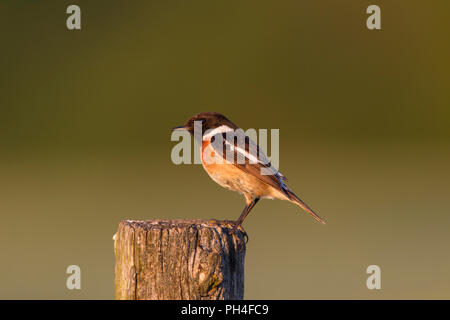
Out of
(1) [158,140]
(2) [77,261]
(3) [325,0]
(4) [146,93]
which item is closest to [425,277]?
(2) [77,261]

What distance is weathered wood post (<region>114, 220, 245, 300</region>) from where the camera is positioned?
372cm

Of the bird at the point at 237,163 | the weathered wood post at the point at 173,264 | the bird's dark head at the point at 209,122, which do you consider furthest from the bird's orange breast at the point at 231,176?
the weathered wood post at the point at 173,264

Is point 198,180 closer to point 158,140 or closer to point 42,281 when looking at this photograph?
point 158,140

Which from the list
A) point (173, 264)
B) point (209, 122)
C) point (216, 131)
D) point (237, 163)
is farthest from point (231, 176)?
point (173, 264)

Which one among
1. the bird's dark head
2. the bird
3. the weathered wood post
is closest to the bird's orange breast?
the bird

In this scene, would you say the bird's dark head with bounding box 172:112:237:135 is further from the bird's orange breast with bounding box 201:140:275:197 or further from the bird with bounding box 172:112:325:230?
the bird's orange breast with bounding box 201:140:275:197

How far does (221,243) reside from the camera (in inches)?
153

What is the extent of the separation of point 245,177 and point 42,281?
7175 millimetres

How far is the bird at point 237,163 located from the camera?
5.38 metres

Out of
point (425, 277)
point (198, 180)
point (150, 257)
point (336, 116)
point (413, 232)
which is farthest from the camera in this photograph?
point (336, 116)

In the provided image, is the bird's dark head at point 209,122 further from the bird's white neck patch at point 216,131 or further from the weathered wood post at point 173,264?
the weathered wood post at point 173,264

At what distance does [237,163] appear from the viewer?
537cm

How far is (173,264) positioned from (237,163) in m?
1.76

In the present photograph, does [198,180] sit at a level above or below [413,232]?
above
